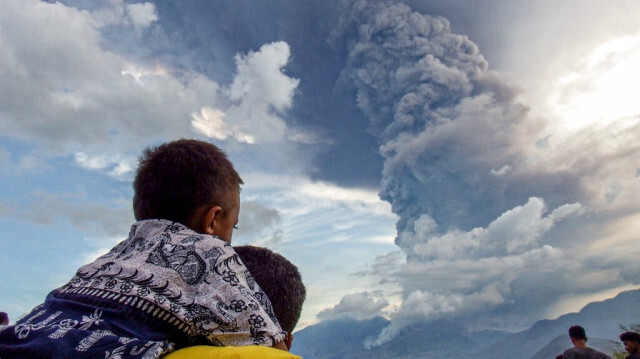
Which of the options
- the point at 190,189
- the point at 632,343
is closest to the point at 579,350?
the point at 632,343

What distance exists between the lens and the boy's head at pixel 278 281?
6.34ft

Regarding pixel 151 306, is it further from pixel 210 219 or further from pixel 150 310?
pixel 210 219

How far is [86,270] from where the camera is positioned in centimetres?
159

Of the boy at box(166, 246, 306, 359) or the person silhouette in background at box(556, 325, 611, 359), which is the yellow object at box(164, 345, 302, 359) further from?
the person silhouette in background at box(556, 325, 611, 359)

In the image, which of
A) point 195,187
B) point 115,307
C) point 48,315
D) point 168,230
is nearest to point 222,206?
point 195,187

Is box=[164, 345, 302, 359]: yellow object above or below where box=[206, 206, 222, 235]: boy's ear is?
below

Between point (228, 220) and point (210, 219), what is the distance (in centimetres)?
9

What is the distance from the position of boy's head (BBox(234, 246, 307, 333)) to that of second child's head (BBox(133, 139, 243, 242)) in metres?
0.16

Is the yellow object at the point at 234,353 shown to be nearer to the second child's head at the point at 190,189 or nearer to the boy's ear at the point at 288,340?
the boy's ear at the point at 288,340

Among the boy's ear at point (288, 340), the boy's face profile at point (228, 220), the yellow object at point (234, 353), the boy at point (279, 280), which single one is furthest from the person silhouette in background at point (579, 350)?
the yellow object at point (234, 353)

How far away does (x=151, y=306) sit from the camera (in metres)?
1.39

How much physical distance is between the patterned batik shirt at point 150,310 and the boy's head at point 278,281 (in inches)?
14.3

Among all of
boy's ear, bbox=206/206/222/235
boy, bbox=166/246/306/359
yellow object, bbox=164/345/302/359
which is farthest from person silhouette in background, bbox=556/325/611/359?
yellow object, bbox=164/345/302/359

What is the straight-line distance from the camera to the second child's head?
71.9 inches
